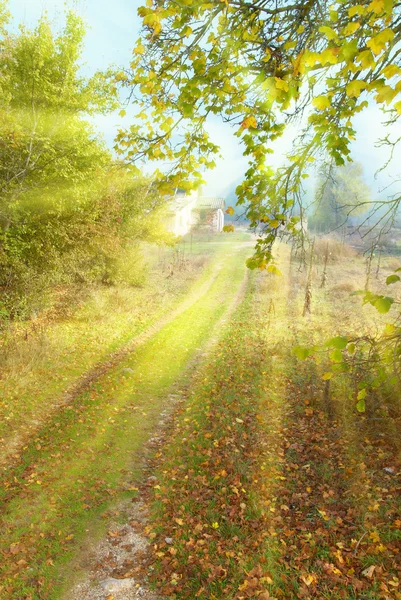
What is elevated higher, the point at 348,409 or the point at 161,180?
the point at 161,180

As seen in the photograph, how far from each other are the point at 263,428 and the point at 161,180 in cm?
519

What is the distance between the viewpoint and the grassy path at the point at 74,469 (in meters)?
4.71

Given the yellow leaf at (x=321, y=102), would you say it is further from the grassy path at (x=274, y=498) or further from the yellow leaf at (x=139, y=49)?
the grassy path at (x=274, y=498)

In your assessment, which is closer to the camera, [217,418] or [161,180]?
[161,180]

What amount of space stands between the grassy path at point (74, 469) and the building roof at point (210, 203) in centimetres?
4927

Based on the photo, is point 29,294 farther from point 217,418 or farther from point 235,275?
point 235,275

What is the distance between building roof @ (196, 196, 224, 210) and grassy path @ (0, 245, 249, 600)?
1940 inches

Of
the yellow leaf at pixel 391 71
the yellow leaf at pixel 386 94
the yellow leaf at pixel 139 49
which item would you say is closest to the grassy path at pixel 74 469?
the yellow leaf at pixel 386 94

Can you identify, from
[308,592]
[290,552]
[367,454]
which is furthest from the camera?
[367,454]

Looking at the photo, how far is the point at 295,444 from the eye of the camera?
701 centimetres

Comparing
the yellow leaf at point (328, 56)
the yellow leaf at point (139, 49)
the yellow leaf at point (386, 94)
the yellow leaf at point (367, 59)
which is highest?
the yellow leaf at point (139, 49)

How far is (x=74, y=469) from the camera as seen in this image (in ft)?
21.2

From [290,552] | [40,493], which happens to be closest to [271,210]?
[290,552]

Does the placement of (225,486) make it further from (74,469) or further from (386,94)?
(386,94)
